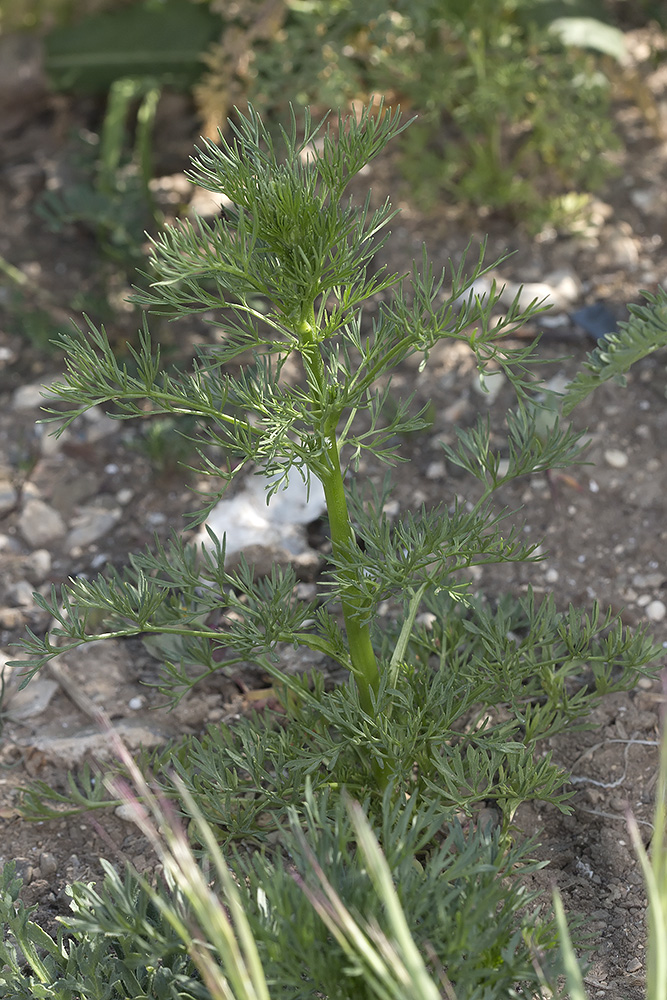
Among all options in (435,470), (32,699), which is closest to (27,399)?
(32,699)

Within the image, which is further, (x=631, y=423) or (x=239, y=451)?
(x=631, y=423)

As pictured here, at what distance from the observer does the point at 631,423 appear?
2650mm

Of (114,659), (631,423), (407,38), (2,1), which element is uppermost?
(407,38)

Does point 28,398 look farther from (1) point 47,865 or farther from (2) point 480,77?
(2) point 480,77

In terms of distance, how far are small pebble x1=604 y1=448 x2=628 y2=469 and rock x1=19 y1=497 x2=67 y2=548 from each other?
4.78ft

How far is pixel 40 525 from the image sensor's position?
2684mm

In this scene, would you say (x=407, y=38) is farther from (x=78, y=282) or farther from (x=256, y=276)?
(x=256, y=276)

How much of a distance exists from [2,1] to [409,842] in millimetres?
3660

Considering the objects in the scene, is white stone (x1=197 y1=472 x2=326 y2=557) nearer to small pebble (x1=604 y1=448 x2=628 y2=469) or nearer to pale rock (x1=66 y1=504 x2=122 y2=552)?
pale rock (x1=66 y1=504 x2=122 y2=552)

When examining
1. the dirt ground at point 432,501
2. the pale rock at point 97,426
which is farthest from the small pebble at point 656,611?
the pale rock at point 97,426

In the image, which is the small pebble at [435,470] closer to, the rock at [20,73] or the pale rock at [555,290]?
the pale rock at [555,290]

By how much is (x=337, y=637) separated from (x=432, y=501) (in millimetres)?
841

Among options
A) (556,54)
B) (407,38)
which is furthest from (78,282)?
(556,54)

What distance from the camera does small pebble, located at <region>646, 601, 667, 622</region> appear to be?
2.27m
